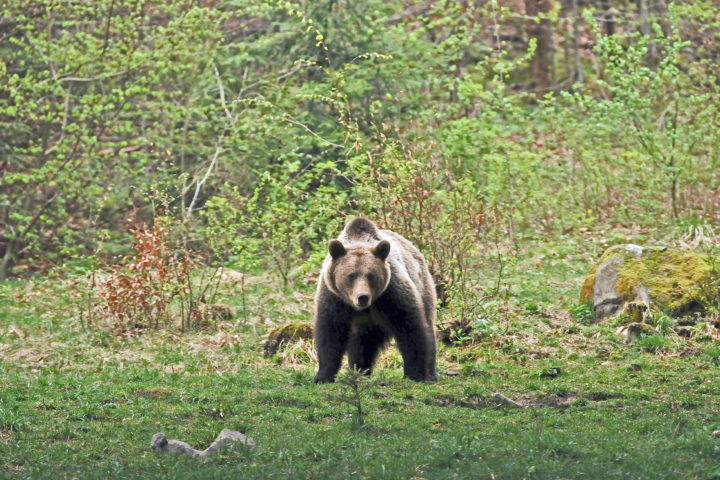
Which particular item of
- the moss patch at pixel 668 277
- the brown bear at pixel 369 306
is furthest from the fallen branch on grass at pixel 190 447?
the moss patch at pixel 668 277

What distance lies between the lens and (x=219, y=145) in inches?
737

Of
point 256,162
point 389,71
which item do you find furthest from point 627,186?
point 256,162

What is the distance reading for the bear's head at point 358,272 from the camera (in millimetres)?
8680

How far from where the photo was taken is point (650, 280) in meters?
11.8

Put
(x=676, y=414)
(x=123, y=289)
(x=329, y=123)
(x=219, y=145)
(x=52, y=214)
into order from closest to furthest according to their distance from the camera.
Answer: (x=676, y=414) < (x=123, y=289) < (x=329, y=123) < (x=219, y=145) < (x=52, y=214)

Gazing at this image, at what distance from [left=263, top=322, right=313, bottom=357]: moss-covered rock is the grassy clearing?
267 millimetres

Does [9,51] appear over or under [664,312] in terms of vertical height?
over

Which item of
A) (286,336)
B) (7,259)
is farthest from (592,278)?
(7,259)

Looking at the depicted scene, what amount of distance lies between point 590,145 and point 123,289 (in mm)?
10243

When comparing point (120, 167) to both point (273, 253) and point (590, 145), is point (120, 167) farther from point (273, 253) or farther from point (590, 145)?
point (590, 145)

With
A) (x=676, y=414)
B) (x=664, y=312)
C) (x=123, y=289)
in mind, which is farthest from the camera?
(x=123, y=289)

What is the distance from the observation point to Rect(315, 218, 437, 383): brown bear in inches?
349

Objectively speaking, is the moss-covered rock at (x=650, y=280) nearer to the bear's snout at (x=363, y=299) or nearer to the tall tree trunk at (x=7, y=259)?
the bear's snout at (x=363, y=299)

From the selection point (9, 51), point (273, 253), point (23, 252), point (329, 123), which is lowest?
point (23, 252)
